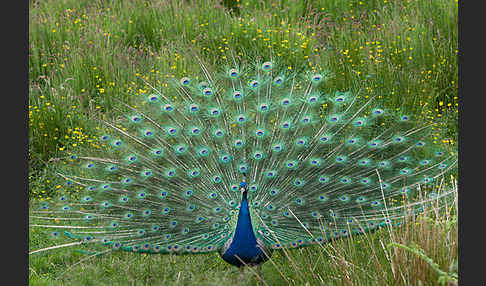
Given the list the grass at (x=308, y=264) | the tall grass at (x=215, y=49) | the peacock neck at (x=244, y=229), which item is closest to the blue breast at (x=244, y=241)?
the peacock neck at (x=244, y=229)

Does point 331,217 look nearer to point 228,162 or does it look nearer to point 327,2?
point 228,162

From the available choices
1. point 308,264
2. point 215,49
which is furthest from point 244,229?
point 215,49

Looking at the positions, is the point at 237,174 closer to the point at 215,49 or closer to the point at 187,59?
the point at 187,59

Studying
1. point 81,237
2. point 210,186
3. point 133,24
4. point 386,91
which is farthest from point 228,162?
point 133,24

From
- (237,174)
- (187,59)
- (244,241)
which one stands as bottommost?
(244,241)

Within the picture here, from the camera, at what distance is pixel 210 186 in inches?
231

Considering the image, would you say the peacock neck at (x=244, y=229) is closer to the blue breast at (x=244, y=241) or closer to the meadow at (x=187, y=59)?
the blue breast at (x=244, y=241)

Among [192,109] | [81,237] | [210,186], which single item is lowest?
[81,237]

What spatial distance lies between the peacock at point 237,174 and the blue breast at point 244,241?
2 cm

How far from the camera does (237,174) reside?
5875 millimetres

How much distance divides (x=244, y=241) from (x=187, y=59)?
393 cm

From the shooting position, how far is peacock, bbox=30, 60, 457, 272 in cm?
575

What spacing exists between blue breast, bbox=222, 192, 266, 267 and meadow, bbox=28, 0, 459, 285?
23cm

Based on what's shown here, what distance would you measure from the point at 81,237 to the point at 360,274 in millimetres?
2444
